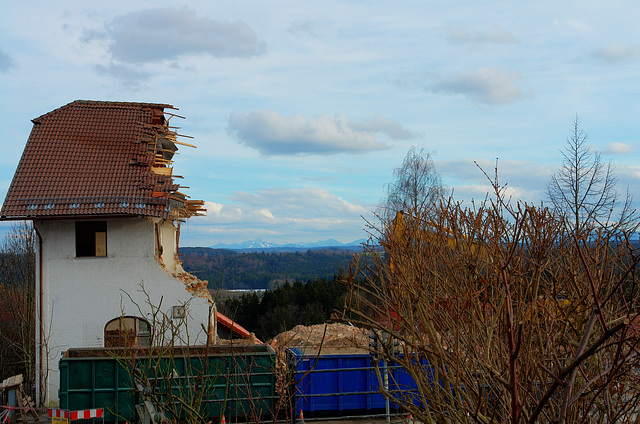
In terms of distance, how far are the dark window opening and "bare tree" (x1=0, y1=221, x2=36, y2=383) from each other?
14526 millimetres

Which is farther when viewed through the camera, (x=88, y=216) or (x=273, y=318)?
(x=273, y=318)

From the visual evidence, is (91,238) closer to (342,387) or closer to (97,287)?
(97,287)

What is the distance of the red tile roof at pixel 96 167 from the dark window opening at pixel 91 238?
2.70 feet

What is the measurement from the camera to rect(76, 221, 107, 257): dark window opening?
18.0 meters

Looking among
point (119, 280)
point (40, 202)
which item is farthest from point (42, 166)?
point (119, 280)

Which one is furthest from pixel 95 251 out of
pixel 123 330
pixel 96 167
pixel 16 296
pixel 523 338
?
pixel 16 296

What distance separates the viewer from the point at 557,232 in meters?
7.23

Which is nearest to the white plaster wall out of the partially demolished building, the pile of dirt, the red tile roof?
the partially demolished building

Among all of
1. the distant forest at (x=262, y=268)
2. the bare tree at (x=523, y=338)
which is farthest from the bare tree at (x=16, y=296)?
the distant forest at (x=262, y=268)

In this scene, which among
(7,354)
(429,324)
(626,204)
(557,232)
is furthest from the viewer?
(7,354)

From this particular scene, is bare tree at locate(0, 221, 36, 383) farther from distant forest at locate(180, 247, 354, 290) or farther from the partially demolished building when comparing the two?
distant forest at locate(180, 247, 354, 290)

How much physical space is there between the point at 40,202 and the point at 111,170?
97.3 inches

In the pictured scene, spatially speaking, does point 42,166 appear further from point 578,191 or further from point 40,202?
point 578,191

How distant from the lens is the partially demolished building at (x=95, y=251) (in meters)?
17.4
